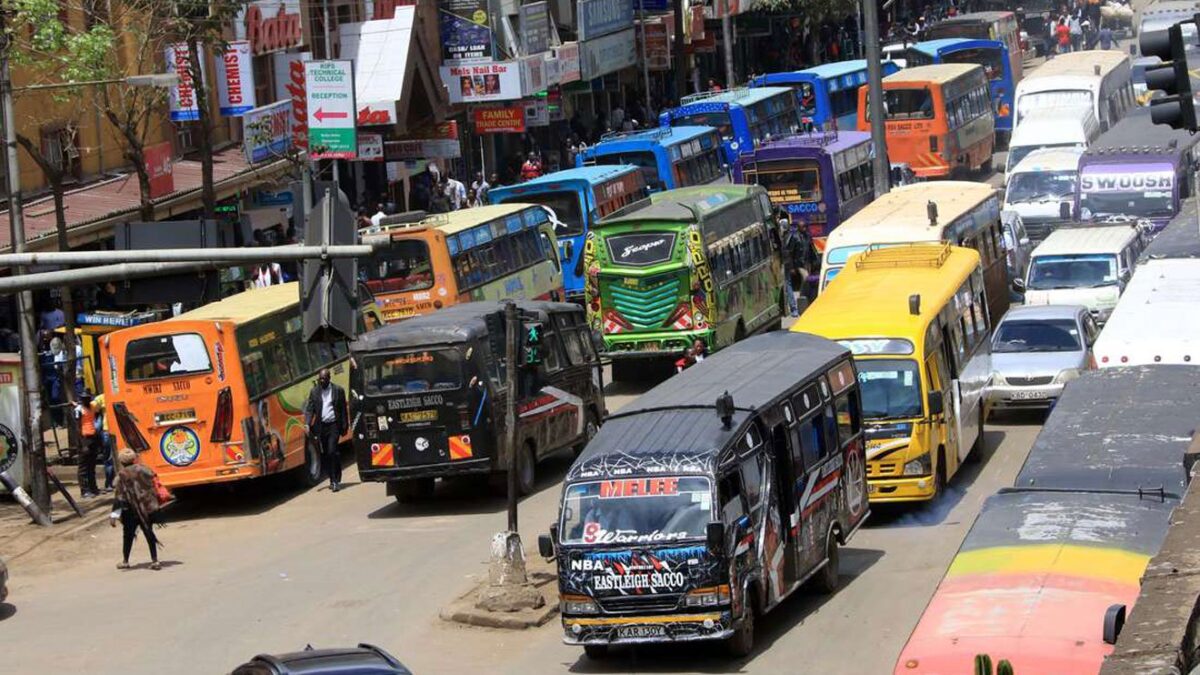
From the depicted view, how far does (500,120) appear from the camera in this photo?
4841 cm

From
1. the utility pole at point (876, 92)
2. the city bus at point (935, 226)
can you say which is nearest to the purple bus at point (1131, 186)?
the city bus at point (935, 226)

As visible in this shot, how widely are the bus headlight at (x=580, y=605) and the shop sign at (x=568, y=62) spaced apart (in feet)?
117

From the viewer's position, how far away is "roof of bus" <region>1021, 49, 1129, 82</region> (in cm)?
5134

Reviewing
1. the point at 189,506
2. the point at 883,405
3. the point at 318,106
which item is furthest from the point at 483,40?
the point at 883,405

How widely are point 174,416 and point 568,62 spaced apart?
29.1m

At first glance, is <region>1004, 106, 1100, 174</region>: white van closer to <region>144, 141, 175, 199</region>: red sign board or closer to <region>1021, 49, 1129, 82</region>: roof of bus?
<region>1021, 49, 1129, 82</region>: roof of bus

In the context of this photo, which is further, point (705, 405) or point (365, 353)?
point (365, 353)

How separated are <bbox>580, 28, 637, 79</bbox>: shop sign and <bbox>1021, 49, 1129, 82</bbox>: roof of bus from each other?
463 inches

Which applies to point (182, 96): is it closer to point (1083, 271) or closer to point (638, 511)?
point (1083, 271)

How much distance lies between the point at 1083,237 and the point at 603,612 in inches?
737

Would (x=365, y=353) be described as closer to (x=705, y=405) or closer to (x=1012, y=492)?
(x=705, y=405)

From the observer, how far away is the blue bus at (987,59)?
60.6 m

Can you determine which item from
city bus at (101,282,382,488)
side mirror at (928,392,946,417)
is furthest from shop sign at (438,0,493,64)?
side mirror at (928,392,946,417)

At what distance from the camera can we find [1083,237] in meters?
33.6
